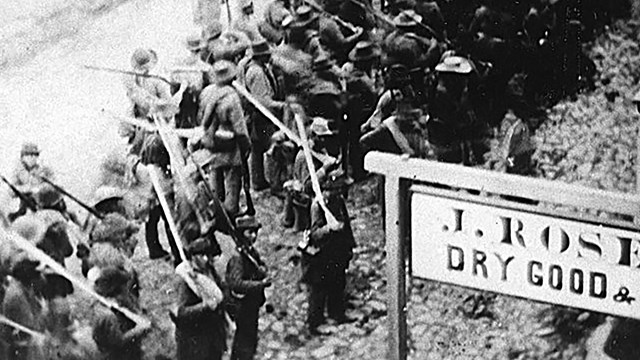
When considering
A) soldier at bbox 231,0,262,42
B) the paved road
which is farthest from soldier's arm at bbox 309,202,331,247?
the paved road

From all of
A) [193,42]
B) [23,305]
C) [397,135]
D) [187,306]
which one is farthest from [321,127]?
[23,305]

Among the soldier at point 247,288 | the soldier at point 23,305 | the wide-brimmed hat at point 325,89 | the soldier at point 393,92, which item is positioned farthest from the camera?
the soldier at point 23,305

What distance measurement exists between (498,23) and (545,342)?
806mm

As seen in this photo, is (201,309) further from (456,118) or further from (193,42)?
(456,118)

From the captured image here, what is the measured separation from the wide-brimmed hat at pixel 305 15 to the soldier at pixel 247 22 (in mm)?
142

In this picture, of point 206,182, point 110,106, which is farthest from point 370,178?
point 110,106

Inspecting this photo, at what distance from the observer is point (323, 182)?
3.73m

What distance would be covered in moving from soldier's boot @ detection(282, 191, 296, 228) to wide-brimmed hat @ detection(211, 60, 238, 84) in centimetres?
34

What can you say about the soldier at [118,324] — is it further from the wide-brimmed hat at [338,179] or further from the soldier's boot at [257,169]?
the wide-brimmed hat at [338,179]

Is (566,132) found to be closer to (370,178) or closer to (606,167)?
(606,167)

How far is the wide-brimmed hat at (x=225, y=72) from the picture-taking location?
12.5ft

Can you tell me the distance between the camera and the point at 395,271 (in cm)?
369

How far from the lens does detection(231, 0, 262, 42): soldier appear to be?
12.3ft

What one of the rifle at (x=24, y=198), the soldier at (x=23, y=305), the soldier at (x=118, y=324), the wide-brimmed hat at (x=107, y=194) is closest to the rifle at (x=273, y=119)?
the wide-brimmed hat at (x=107, y=194)
